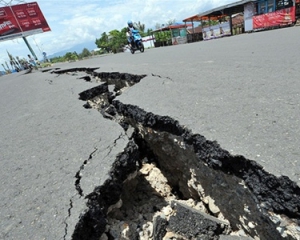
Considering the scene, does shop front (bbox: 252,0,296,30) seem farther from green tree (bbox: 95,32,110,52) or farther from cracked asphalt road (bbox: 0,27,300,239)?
green tree (bbox: 95,32,110,52)

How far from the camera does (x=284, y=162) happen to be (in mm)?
1202

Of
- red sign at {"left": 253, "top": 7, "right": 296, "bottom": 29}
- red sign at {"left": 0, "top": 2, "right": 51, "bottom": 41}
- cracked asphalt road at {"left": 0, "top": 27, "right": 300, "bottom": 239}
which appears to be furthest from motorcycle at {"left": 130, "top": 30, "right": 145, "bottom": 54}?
red sign at {"left": 0, "top": 2, "right": 51, "bottom": 41}

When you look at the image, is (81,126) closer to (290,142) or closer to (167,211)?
(167,211)

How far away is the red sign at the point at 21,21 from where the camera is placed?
85.5ft

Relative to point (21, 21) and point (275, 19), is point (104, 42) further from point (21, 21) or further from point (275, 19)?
point (275, 19)

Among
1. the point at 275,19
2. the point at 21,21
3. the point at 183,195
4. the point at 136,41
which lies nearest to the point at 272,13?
the point at 275,19

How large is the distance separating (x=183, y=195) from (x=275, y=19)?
1463 cm

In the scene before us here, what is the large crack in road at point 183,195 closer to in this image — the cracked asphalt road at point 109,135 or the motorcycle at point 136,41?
the cracked asphalt road at point 109,135

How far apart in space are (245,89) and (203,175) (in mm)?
1283

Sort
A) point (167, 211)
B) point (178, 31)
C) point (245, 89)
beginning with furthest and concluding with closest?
point (178, 31)
point (245, 89)
point (167, 211)

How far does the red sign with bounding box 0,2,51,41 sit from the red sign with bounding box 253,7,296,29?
24.9m

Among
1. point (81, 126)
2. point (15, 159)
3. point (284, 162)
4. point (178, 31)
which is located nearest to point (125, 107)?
point (81, 126)

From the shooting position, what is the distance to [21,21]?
27109mm

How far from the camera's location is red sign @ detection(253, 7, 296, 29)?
12491mm
